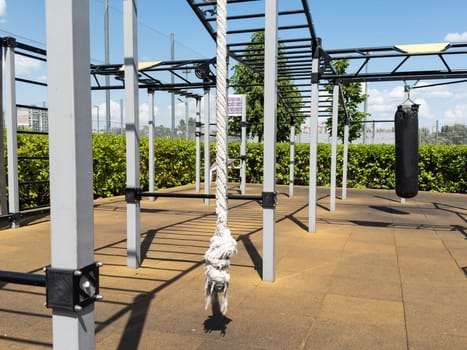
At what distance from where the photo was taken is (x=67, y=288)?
117cm

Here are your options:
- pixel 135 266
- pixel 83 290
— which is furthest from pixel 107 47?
pixel 83 290

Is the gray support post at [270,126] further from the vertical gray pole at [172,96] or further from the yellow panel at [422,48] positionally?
the vertical gray pole at [172,96]

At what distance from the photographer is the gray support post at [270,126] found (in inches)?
150

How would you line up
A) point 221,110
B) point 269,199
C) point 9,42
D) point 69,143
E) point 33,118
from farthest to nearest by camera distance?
point 33,118 → point 9,42 → point 269,199 → point 221,110 → point 69,143

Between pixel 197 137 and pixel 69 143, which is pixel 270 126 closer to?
pixel 69 143

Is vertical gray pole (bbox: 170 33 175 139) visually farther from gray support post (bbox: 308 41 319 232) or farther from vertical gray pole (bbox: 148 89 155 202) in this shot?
gray support post (bbox: 308 41 319 232)

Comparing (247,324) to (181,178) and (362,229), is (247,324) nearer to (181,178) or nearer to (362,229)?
(362,229)

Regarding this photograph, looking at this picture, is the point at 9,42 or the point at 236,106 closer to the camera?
the point at 9,42

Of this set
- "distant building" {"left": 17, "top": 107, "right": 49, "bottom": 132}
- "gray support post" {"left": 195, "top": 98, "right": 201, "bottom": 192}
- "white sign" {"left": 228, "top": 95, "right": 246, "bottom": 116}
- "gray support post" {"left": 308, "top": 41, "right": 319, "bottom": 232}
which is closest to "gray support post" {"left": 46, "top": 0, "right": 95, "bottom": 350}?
"gray support post" {"left": 308, "top": 41, "right": 319, "bottom": 232}

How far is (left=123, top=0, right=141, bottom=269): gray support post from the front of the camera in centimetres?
409

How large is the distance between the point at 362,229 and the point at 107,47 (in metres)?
15.2

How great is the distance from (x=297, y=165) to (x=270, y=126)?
11.4 m

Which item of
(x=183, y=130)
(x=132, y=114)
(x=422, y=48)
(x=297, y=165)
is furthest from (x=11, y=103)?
(x=183, y=130)

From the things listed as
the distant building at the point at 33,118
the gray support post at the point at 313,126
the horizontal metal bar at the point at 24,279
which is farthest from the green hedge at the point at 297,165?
the horizontal metal bar at the point at 24,279
